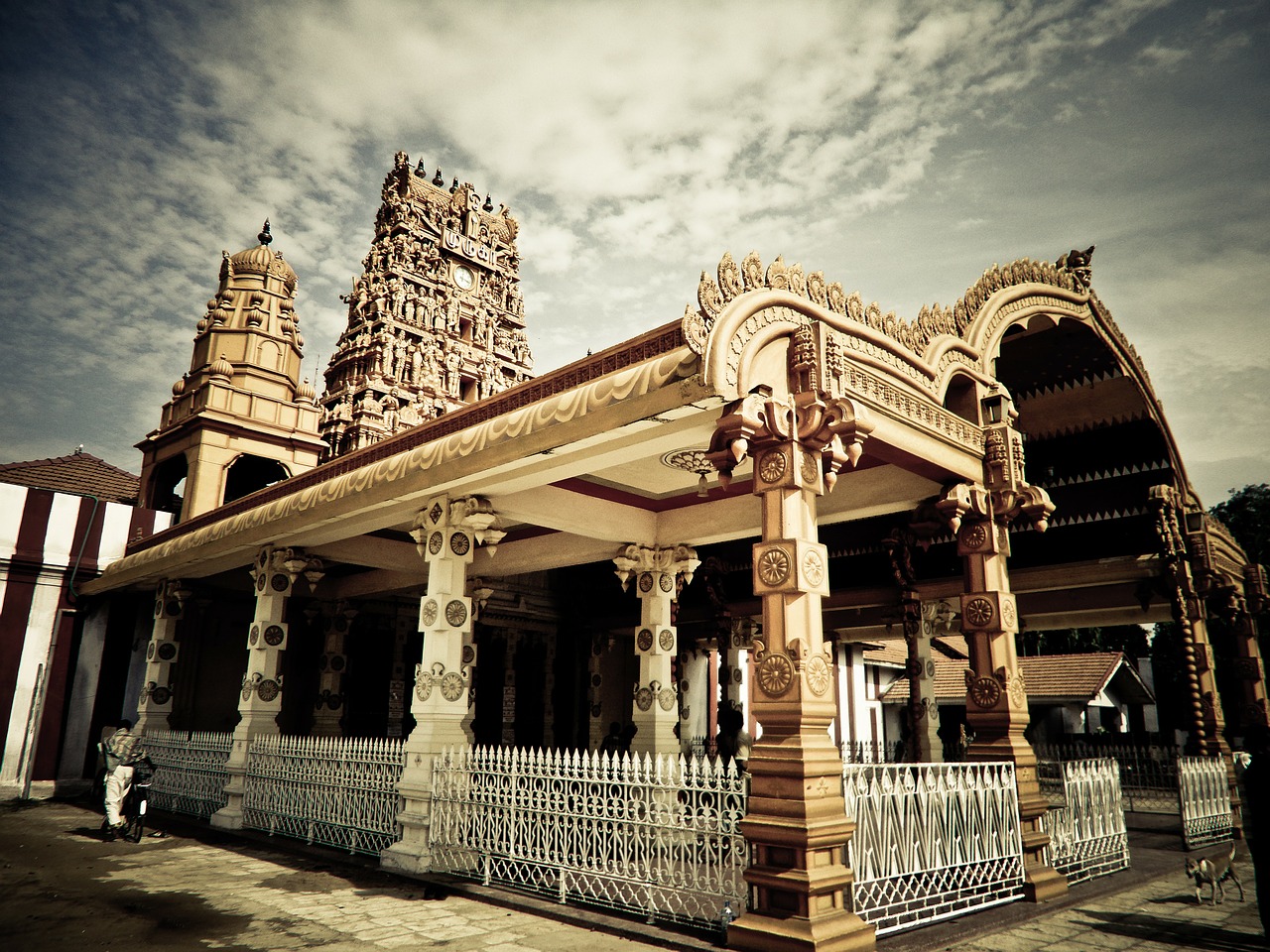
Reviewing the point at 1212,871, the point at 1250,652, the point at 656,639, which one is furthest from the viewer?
the point at 1250,652

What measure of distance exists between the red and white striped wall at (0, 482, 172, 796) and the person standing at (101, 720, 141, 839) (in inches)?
193

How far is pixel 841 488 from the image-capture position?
864 centimetres

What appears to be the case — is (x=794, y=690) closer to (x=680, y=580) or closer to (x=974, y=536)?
(x=974, y=536)

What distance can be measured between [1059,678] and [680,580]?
15.5 meters

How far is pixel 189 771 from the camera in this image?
11711 mm

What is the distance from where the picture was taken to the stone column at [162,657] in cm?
1334

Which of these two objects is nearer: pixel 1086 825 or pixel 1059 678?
pixel 1086 825

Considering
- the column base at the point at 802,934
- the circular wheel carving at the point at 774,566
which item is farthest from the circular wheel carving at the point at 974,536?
the column base at the point at 802,934

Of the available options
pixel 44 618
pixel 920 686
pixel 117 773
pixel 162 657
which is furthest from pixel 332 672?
pixel 920 686

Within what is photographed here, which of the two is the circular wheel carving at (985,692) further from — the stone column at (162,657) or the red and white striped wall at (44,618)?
the red and white striped wall at (44,618)

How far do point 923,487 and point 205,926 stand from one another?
703cm

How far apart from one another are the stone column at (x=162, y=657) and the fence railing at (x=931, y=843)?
12.3 m

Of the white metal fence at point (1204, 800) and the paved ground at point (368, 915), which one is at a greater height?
the white metal fence at point (1204, 800)

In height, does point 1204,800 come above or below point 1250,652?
below
